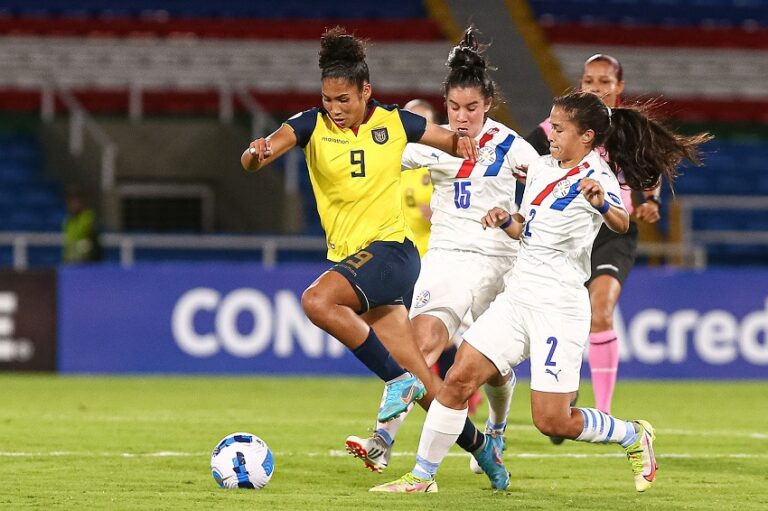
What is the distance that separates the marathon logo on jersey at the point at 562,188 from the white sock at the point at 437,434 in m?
1.07

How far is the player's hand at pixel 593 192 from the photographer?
6320 millimetres

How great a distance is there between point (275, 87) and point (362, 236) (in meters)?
16.2

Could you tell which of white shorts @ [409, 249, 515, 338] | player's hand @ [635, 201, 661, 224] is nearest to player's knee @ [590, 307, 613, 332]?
player's hand @ [635, 201, 661, 224]

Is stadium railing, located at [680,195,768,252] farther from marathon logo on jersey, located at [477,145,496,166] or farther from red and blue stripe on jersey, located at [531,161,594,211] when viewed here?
red and blue stripe on jersey, located at [531,161,594,211]

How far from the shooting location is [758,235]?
1816cm

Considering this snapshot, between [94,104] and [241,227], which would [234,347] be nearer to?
[241,227]

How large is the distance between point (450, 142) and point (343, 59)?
0.67 meters

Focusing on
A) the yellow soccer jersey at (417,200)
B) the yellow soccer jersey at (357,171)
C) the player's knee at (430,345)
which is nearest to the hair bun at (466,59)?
the yellow soccer jersey at (357,171)

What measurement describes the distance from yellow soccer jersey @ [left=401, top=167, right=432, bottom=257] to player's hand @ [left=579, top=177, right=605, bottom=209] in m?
3.66

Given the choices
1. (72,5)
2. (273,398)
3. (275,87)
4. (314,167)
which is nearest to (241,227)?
(275,87)

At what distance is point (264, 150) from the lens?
258 inches

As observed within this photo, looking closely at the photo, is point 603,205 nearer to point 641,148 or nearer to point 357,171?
point 641,148

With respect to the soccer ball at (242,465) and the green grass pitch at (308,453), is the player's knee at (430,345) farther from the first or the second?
the soccer ball at (242,465)

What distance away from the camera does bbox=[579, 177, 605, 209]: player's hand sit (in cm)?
632
